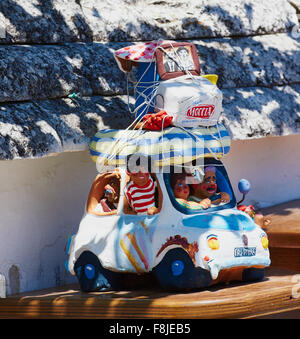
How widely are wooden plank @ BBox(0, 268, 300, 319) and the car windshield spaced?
544 mm

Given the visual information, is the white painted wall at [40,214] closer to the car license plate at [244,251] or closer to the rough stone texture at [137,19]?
the rough stone texture at [137,19]

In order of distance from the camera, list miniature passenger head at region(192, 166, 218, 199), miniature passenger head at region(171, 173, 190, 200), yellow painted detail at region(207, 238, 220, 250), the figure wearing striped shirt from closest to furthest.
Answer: yellow painted detail at region(207, 238, 220, 250), the figure wearing striped shirt, miniature passenger head at region(171, 173, 190, 200), miniature passenger head at region(192, 166, 218, 199)

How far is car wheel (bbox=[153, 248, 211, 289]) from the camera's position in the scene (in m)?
5.61

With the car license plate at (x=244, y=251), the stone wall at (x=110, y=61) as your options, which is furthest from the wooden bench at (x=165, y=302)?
the stone wall at (x=110, y=61)

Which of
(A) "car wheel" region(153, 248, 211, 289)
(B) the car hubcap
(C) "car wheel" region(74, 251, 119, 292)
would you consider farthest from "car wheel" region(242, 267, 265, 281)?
(C) "car wheel" region(74, 251, 119, 292)

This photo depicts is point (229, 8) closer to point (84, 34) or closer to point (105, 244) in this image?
point (84, 34)

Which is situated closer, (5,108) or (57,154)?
(5,108)

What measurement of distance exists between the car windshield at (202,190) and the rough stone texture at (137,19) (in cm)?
152

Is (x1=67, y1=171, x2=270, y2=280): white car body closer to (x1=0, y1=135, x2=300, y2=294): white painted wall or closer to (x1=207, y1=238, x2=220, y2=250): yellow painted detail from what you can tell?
(x1=207, y1=238, x2=220, y2=250): yellow painted detail

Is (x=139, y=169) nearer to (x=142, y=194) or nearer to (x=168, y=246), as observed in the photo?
(x=142, y=194)

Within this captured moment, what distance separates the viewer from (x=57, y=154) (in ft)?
21.1

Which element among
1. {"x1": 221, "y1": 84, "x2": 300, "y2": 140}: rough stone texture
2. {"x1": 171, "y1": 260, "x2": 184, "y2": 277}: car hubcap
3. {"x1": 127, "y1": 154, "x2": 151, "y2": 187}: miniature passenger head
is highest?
{"x1": 221, "y1": 84, "x2": 300, "y2": 140}: rough stone texture
